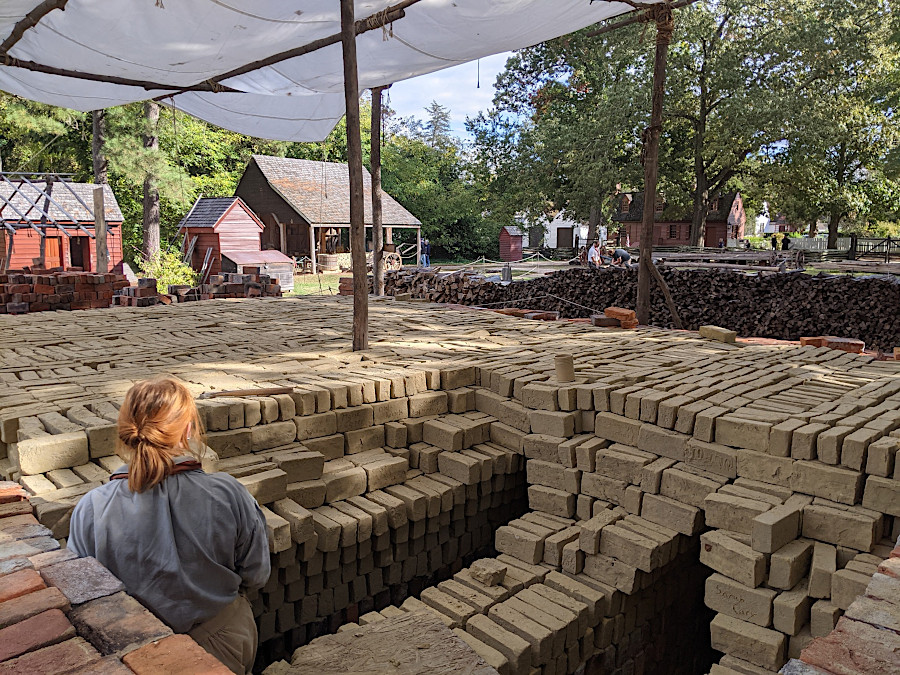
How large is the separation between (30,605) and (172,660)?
24.7 inches

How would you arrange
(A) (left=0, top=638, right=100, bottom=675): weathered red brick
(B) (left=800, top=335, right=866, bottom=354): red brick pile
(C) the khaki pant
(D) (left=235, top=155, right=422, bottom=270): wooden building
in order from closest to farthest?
(A) (left=0, top=638, right=100, bottom=675): weathered red brick < (C) the khaki pant < (B) (left=800, top=335, right=866, bottom=354): red brick pile < (D) (left=235, top=155, right=422, bottom=270): wooden building

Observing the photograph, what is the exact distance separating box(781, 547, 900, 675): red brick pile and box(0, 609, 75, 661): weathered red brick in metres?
2.16

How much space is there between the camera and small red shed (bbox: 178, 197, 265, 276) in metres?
25.3

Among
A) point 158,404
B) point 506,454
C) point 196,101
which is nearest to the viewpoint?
point 158,404

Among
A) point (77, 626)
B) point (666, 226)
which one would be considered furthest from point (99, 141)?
point (666, 226)

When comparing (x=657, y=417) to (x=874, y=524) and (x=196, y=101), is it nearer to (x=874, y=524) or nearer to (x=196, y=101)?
(x=874, y=524)

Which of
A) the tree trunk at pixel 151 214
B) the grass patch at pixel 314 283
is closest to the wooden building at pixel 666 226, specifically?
the grass patch at pixel 314 283

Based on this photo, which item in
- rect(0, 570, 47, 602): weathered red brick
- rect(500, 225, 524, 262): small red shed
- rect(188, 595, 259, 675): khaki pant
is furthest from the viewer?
rect(500, 225, 524, 262): small red shed

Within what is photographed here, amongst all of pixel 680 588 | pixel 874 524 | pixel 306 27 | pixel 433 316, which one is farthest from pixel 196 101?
pixel 874 524

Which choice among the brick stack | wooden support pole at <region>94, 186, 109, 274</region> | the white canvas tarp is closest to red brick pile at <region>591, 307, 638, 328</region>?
the white canvas tarp

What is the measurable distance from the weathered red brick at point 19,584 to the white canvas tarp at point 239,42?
529cm

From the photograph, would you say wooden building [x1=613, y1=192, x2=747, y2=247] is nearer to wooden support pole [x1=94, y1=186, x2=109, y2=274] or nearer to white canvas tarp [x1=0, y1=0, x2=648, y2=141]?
wooden support pole [x1=94, y1=186, x2=109, y2=274]

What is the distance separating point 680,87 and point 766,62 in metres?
3.02

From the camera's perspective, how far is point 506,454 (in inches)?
190
